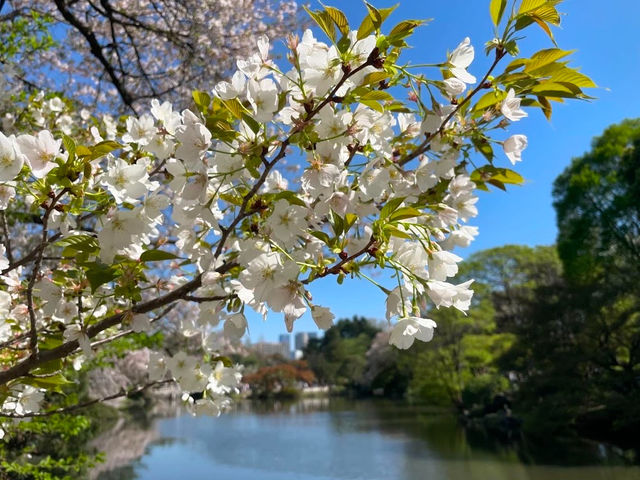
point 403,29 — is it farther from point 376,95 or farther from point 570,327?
point 570,327

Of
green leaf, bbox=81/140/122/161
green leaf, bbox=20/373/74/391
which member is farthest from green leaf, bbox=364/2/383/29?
green leaf, bbox=20/373/74/391

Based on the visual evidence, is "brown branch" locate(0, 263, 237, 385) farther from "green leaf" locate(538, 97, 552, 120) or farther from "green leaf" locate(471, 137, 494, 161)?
"green leaf" locate(538, 97, 552, 120)

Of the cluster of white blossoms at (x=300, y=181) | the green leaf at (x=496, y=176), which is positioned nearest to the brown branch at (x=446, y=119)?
the cluster of white blossoms at (x=300, y=181)

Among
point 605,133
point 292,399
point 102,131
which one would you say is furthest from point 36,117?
point 292,399

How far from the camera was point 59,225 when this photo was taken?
0.82 metres

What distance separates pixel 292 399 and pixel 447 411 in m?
12.7

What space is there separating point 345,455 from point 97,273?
29.1ft

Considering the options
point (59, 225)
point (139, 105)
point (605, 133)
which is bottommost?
point (59, 225)

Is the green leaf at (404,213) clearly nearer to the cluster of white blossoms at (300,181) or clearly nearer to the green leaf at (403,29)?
the cluster of white blossoms at (300,181)

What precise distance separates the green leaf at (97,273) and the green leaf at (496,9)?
70 centimetres

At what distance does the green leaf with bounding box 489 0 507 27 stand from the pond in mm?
7418

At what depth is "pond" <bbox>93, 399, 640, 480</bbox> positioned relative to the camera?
7.05 metres

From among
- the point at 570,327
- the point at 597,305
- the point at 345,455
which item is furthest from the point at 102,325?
the point at 570,327

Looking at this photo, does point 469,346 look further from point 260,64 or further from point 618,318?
point 260,64
